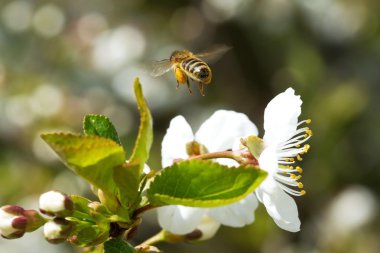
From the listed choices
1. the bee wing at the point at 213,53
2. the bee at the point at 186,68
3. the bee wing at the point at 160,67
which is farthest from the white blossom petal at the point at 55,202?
the bee wing at the point at 213,53

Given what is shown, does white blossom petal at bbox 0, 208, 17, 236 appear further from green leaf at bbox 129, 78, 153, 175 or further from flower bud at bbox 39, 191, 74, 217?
green leaf at bbox 129, 78, 153, 175

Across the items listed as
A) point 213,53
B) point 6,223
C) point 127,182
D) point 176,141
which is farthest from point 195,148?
point 213,53

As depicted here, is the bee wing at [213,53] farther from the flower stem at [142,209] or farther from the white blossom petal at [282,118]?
the flower stem at [142,209]

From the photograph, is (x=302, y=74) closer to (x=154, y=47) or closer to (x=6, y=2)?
(x=154, y=47)

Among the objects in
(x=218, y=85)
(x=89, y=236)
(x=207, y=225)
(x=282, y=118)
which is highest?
(x=282, y=118)

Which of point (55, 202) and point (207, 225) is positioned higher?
point (55, 202)

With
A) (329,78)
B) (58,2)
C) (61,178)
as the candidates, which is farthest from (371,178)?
(58,2)

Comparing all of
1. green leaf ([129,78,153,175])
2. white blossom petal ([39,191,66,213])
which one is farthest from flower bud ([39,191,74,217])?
green leaf ([129,78,153,175])

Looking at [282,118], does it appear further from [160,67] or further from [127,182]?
[160,67]
